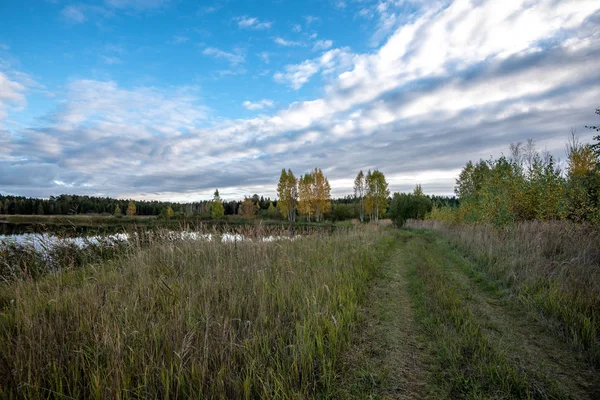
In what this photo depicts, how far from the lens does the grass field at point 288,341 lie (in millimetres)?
2596

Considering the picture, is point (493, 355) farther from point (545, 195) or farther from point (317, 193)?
point (317, 193)

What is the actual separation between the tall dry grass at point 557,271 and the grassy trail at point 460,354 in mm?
311

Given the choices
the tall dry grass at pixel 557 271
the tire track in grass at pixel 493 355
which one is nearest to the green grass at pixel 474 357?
the tire track in grass at pixel 493 355

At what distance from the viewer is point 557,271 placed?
250 inches

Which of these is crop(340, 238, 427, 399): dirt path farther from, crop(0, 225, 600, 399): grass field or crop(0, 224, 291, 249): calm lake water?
crop(0, 224, 291, 249): calm lake water

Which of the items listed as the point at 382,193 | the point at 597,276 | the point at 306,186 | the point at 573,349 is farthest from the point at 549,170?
the point at 306,186

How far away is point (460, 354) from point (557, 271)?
5.26 metres

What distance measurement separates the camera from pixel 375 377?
3.06 meters

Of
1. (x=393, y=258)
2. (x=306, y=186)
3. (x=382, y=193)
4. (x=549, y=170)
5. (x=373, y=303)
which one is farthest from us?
(x=306, y=186)

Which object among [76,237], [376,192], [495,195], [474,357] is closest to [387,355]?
[474,357]

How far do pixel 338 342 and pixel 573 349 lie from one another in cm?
355

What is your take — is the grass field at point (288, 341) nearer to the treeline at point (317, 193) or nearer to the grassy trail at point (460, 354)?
the grassy trail at point (460, 354)

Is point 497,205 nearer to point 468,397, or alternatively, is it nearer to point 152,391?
point 468,397

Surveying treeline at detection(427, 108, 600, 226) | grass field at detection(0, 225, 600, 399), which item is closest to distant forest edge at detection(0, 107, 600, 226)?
treeline at detection(427, 108, 600, 226)
